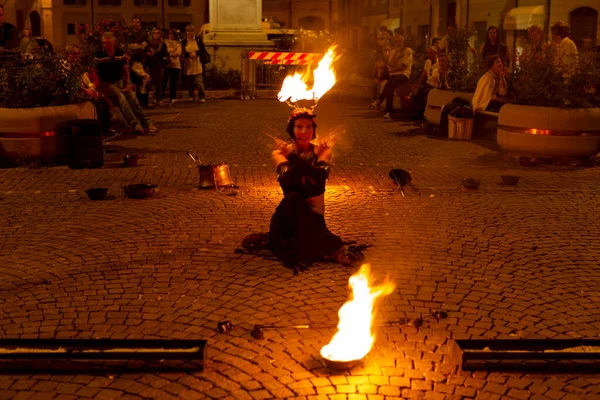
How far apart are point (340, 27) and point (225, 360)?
59.5 meters

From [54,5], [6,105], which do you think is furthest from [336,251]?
[54,5]

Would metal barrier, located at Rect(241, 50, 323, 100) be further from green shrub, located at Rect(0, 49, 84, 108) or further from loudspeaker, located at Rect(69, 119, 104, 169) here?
loudspeaker, located at Rect(69, 119, 104, 169)

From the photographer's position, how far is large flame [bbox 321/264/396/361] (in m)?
4.59

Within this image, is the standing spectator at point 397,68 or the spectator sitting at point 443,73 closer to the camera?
the spectator sitting at point 443,73

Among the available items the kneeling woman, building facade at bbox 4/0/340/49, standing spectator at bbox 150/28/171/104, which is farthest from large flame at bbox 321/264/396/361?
building facade at bbox 4/0/340/49

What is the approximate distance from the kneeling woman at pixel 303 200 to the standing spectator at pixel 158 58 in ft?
43.8

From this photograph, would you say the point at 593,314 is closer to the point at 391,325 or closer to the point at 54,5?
the point at 391,325

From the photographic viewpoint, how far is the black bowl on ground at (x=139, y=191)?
9094 millimetres

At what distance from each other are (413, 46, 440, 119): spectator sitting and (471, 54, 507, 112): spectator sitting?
2.63 meters

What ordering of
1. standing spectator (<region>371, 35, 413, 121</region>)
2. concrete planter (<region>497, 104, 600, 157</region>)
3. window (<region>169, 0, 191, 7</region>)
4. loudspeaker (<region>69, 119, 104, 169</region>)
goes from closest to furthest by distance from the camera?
loudspeaker (<region>69, 119, 104, 169</region>) < concrete planter (<region>497, 104, 600, 157</region>) < standing spectator (<region>371, 35, 413, 121</region>) < window (<region>169, 0, 191, 7</region>)

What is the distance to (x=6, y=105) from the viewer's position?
37.2 ft

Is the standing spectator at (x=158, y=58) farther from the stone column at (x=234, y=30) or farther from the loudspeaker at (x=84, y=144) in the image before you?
the loudspeaker at (x=84, y=144)

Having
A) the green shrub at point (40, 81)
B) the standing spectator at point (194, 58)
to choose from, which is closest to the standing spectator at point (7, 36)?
the green shrub at point (40, 81)

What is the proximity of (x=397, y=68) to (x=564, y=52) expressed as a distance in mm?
5813
